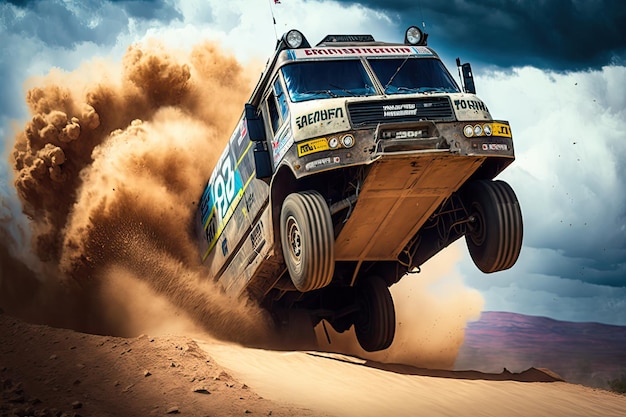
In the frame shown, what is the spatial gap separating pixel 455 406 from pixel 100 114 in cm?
1054

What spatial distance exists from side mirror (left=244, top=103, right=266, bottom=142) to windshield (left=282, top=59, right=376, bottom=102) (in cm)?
77

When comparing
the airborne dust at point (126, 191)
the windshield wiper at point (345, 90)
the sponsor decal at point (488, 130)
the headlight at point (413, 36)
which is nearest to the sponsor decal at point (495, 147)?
the sponsor decal at point (488, 130)

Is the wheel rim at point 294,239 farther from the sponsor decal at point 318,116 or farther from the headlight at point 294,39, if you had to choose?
the headlight at point 294,39

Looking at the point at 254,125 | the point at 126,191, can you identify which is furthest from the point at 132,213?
the point at 254,125

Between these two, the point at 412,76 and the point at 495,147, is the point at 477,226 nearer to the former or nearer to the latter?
the point at 495,147

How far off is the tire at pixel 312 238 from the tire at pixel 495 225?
2.06 metres

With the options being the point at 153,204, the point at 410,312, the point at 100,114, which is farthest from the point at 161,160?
the point at 410,312

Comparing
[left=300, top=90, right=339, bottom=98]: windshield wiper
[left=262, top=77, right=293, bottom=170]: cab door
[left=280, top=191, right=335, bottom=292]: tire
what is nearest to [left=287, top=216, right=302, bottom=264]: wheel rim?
[left=280, top=191, right=335, bottom=292]: tire

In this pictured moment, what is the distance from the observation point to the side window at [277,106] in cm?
908

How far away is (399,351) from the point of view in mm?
13664

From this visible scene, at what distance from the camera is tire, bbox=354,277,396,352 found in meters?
11.6

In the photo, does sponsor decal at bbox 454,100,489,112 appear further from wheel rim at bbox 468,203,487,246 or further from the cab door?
the cab door

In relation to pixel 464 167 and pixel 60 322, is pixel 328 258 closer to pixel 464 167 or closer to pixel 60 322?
pixel 464 167

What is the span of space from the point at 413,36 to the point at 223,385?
5.59m
